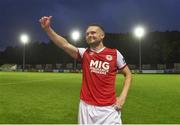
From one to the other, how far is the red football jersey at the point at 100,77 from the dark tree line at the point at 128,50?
81.3 meters

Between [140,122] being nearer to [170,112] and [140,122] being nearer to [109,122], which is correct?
[170,112]

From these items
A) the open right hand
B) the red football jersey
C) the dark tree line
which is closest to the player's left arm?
the red football jersey

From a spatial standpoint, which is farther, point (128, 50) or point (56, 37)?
point (128, 50)

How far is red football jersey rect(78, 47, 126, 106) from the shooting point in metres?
6.20

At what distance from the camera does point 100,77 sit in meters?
6.19

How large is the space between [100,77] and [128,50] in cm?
9375

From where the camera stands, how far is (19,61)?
388 ft

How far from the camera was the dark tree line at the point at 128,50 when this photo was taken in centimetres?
8912

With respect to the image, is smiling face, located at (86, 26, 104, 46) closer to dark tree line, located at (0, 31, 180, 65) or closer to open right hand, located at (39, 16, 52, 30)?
open right hand, located at (39, 16, 52, 30)

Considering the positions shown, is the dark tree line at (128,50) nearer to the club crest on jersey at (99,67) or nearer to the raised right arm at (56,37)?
the raised right arm at (56,37)

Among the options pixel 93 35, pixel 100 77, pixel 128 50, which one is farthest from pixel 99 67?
pixel 128 50

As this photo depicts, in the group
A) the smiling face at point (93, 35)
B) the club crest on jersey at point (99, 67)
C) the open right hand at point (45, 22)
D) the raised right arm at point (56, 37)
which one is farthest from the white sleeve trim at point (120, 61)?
the open right hand at point (45, 22)

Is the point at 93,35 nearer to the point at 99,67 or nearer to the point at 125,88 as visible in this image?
the point at 99,67

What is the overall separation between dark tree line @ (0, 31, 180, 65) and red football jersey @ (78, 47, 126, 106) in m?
81.3
